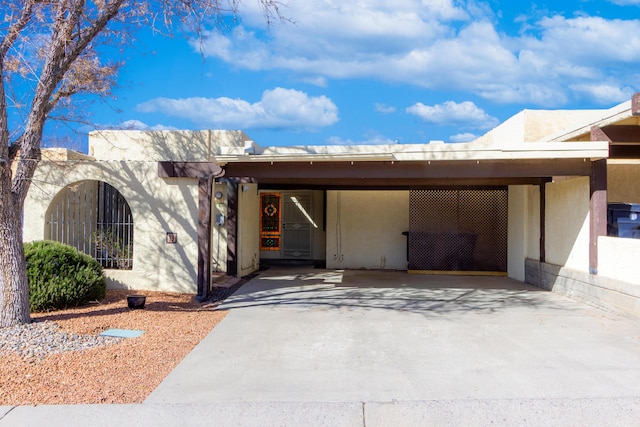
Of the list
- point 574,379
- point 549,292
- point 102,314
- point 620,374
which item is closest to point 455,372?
point 574,379

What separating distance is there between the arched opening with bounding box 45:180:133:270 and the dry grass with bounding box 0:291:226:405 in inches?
96.4

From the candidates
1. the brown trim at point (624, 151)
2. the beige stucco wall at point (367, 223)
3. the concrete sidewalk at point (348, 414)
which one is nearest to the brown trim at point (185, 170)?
the beige stucco wall at point (367, 223)

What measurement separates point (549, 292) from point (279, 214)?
793cm

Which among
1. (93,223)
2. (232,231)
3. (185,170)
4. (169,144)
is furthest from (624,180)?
(93,223)

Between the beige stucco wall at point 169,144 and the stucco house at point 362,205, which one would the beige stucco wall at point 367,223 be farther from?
the beige stucco wall at point 169,144

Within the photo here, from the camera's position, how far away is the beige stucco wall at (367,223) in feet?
46.0

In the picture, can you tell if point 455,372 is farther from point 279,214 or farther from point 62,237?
point 279,214

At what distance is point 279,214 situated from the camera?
15172mm

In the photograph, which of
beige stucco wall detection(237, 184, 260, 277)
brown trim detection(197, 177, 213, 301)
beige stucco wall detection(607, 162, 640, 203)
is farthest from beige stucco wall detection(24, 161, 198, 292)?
beige stucco wall detection(607, 162, 640, 203)

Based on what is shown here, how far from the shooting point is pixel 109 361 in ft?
17.2

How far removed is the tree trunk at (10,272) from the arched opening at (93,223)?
11.6 feet

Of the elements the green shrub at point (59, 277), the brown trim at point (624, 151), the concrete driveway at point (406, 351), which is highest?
the brown trim at point (624, 151)

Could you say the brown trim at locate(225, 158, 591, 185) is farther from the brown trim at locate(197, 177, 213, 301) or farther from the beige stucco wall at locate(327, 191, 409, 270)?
the beige stucco wall at locate(327, 191, 409, 270)

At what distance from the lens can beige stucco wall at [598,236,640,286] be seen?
7.48 meters
